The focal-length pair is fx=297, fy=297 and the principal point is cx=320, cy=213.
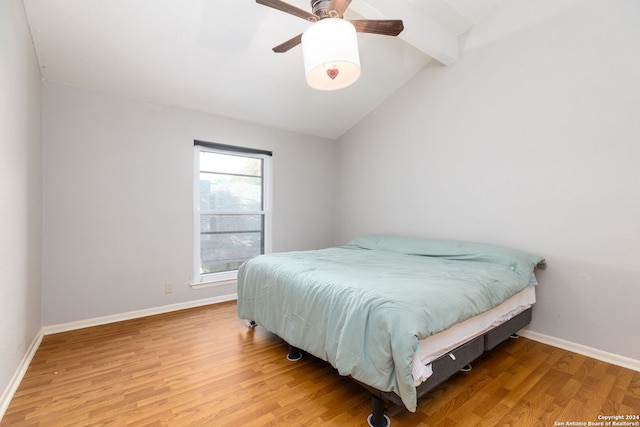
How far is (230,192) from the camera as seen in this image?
12.0ft

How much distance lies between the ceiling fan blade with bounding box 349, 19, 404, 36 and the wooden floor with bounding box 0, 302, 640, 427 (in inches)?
86.9

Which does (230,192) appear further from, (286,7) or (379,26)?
(379,26)

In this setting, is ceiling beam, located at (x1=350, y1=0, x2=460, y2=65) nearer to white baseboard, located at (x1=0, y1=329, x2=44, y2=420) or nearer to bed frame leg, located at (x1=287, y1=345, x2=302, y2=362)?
bed frame leg, located at (x1=287, y1=345, x2=302, y2=362)

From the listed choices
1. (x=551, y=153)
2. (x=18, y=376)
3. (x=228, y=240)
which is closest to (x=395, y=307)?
(x=551, y=153)

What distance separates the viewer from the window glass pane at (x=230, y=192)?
348 centimetres

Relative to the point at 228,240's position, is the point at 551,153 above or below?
above

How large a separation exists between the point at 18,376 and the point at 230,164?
2553 mm

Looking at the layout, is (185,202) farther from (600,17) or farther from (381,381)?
(600,17)

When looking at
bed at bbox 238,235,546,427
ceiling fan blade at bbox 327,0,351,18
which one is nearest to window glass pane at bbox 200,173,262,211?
bed at bbox 238,235,546,427

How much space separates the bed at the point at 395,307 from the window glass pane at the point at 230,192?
1.23 metres

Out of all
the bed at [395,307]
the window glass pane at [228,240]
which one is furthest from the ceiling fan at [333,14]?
the window glass pane at [228,240]

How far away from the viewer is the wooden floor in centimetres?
155

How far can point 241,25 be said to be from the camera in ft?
8.02

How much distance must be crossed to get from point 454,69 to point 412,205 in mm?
1501
